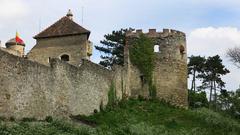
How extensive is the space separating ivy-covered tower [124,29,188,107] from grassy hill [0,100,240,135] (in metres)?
1.24

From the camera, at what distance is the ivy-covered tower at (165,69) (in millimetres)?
35719

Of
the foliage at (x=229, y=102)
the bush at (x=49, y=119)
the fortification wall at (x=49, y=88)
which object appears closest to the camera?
the fortification wall at (x=49, y=88)

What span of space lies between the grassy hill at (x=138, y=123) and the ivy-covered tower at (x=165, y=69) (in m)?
1.24

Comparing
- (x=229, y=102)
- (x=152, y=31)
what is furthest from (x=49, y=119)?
(x=229, y=102)

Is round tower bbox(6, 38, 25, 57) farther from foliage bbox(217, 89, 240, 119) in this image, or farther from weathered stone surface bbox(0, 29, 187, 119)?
foliage bbox(217, 89, 240, 119)

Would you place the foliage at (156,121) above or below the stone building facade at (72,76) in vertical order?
below

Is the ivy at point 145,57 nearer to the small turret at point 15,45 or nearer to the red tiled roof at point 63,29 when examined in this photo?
the red tiled roof at point 63,29

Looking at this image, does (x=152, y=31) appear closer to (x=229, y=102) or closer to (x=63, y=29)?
(x=63, y=29)

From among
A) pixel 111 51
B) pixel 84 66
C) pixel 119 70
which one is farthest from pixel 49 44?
pixel 111 51

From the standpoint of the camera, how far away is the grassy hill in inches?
842

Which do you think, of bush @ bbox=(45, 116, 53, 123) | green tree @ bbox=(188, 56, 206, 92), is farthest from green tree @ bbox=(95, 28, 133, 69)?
bush @ bbox=(45, 116, 53, 123)

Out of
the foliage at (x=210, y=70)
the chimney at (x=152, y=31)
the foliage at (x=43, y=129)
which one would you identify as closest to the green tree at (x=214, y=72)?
the foliage at (x=210, y=70)

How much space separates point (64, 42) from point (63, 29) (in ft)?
2.76

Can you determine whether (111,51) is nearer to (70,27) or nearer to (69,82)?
(70,27)
